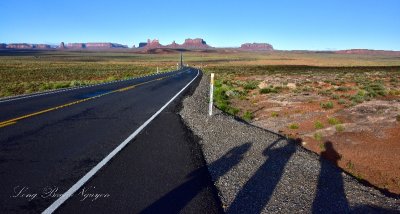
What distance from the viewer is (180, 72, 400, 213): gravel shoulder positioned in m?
4.84

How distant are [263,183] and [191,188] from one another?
117 centimetres

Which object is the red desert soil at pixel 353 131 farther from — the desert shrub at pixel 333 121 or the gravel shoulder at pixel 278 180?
the gravel shoulder at pixel 278 180

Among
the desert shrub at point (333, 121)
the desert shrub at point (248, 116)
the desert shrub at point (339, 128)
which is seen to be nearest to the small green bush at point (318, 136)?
the desert shrub at point (339, 128)

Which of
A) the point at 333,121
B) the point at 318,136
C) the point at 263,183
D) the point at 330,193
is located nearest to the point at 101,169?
the point at 263,183

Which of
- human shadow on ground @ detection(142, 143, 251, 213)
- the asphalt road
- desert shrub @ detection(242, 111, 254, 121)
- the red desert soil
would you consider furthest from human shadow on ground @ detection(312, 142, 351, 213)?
desert shrub @ detection(242, 111, 254, 121)

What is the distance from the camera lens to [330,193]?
17.5ft

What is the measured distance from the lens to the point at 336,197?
5195 mm

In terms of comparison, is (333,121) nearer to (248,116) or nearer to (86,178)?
(248,116)

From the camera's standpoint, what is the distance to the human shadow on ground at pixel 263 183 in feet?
15.5

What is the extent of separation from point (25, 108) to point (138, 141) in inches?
252

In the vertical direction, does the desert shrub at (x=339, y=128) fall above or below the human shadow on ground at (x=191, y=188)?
below

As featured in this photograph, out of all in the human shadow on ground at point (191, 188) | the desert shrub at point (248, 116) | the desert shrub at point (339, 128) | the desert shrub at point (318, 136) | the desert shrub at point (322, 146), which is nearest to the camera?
the human shadow on ground at point (191, 188)

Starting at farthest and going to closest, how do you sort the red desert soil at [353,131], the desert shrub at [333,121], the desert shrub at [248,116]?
the desert shrub at [248,116] < the desert shrub at [333,121] < the red desert soil at [353,131]

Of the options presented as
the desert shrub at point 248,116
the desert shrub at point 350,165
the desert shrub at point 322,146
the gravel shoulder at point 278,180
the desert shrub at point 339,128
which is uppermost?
the gravel shoulder at point 278,180
